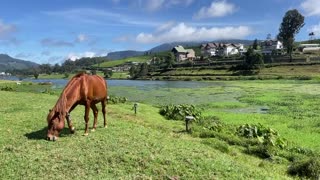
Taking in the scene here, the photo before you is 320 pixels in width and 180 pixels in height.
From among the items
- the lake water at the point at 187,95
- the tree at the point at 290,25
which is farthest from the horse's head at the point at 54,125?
the tree at the point at 290,25

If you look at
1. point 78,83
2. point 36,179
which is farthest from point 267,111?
point 36,179

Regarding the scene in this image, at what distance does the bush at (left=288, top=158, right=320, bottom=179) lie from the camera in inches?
599

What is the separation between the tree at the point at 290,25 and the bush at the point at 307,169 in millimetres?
149809

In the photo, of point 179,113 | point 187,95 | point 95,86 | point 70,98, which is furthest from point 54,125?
point 187,95

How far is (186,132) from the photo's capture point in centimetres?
2394

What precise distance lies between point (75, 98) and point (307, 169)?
10538 mm

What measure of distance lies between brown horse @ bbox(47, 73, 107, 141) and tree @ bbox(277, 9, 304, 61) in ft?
488

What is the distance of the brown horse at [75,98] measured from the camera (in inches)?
680

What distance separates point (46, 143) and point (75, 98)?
112 inches

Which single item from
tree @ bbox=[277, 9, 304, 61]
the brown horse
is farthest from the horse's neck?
tree @ bbox=[277, 9, 304, 61]

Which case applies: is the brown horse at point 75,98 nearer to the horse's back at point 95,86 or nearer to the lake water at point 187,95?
the horse's back at point 95,86

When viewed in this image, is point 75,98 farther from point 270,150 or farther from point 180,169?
point 270,150

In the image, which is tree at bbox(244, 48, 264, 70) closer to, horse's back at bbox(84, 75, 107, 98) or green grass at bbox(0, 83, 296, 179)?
horse's back at bbox(84, 75, 107, 98)

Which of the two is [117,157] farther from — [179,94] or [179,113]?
[179,94]
